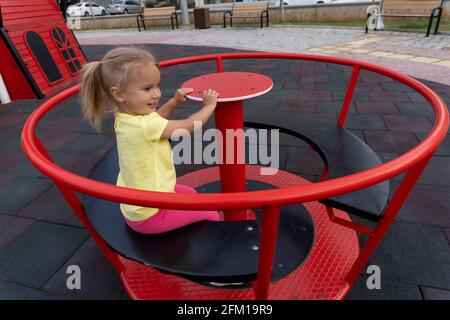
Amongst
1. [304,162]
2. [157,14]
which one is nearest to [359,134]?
[304,162]

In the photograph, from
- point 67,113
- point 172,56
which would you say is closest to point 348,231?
point 67,113

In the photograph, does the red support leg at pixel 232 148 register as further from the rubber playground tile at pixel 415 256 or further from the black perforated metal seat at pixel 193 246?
the rubber playground tile at pixel 415 256

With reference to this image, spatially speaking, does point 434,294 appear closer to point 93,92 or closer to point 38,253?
point 93,92

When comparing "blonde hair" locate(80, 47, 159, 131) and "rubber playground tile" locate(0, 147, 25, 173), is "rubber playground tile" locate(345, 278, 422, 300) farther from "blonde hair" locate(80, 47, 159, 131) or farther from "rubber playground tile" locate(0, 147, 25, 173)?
"rubber playground tile" locate(0, 147, 25, 173)

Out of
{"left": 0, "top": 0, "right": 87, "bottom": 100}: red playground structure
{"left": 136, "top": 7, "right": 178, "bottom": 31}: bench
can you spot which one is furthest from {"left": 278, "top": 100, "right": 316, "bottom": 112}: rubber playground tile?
{"left": 136, "top": 7, "right": 178, "bottom": 31}: bench

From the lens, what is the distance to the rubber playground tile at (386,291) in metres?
1.65

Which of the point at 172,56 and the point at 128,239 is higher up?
the point at 128,239

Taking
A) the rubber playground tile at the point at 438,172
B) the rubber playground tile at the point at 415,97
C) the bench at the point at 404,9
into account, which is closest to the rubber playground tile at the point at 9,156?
the rubber playground tile at the point at 438,172

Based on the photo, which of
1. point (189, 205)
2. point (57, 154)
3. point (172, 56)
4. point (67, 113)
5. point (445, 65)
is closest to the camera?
point (189, 205)

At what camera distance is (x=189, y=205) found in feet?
2.72

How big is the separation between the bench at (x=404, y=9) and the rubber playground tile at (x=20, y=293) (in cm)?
918

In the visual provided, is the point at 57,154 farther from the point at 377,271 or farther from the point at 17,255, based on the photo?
the point at 377,271

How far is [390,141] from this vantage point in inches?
127
